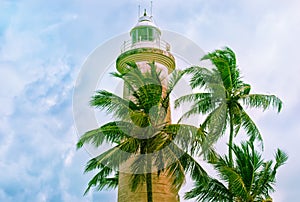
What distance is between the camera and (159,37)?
24.8m

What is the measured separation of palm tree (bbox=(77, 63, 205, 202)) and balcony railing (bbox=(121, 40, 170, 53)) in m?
6.39

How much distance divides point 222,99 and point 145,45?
5780 millimetres

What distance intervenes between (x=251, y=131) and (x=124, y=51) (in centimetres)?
800

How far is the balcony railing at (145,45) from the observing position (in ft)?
78.3

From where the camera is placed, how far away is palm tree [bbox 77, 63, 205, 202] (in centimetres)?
1688

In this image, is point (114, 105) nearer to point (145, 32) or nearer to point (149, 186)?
point (149, 186)

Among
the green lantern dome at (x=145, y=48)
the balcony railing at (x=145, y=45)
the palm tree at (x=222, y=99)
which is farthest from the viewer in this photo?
the balcony railing at (x=145, y=45)

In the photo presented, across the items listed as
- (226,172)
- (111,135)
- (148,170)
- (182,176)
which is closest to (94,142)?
(111,135)

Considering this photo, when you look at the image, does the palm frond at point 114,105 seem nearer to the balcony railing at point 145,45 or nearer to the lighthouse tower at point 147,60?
the lighthouse tower at point 147,60

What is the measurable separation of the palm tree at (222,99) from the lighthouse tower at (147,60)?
5.17ft

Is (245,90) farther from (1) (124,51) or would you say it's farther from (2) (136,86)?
(1) (124,51)

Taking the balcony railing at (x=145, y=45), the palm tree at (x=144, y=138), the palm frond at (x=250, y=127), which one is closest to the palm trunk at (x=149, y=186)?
the palm tree at (x=144, y=138)

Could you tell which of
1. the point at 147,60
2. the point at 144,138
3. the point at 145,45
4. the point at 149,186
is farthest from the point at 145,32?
the point at 149,186

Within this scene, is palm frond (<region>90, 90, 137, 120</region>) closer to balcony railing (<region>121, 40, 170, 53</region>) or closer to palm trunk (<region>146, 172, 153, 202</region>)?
palm trunk (<region>146, 172, 153, 202</region>)
